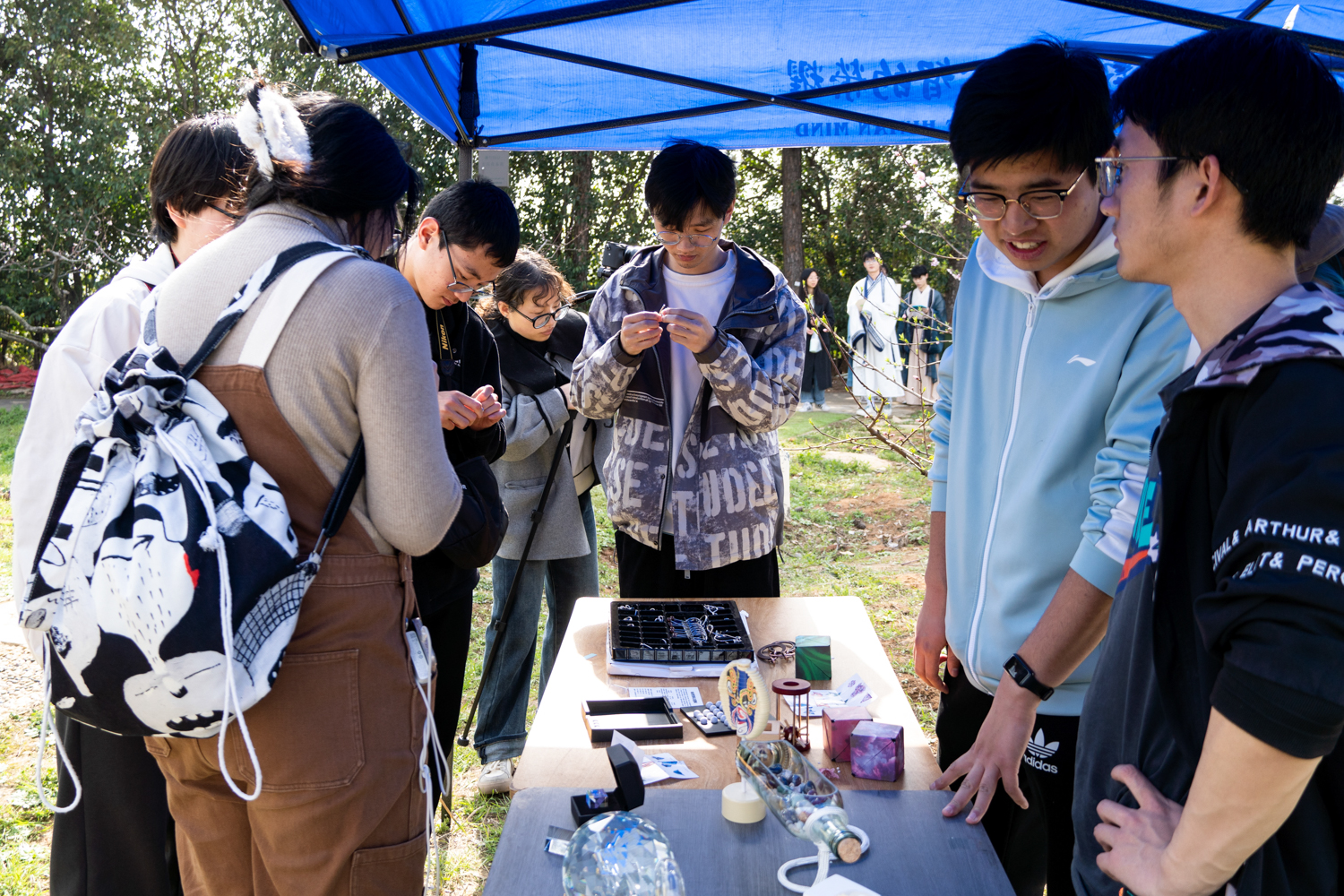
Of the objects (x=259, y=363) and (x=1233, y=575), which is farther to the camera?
(x=259, y=363)

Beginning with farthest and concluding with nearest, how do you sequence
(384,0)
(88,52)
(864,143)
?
(88,52) → (864,143) → (384,0)

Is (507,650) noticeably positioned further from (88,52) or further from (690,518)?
(88,52)

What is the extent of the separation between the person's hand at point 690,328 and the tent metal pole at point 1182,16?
1122mm

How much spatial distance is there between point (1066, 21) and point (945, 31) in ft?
1.09

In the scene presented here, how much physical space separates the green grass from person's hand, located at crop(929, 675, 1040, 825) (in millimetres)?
1664

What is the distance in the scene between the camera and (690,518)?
2.49 m

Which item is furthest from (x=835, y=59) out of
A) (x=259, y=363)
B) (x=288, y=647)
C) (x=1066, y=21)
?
(x=288, y=647)

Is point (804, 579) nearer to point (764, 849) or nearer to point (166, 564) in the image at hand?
point (764, 849)

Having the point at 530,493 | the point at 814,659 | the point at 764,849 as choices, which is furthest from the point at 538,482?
the point at 764,849

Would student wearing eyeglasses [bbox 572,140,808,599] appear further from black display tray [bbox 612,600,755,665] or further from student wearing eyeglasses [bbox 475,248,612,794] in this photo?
student wearing eyeglasses [bbox 475,248,612,794]

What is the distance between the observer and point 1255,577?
810 mm

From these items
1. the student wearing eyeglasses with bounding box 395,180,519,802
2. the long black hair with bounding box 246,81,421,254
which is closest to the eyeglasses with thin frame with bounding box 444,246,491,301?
the student wearing eyeglasses with bounding box 395,180,519,802

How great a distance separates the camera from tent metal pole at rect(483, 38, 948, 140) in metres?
2.67

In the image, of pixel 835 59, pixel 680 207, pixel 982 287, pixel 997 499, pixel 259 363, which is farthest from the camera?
pixel 835 59
